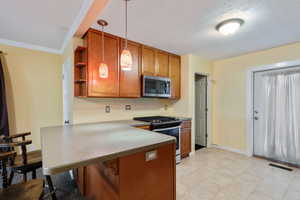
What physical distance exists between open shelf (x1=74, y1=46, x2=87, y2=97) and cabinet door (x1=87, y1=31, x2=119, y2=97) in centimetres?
10

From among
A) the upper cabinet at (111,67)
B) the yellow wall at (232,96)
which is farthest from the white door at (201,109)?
the upper cabinet at (111,67)

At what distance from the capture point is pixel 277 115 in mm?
2934

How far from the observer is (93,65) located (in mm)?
2186

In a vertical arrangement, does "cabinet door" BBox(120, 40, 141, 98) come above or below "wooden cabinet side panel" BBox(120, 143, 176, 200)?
above

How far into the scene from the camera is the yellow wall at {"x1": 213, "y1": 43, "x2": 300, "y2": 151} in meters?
3.27

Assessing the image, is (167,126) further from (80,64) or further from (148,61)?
(80,64)

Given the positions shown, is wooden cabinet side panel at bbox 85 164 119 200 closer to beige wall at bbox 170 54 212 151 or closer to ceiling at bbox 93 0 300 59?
ceiling at bbox 93 0 300 59

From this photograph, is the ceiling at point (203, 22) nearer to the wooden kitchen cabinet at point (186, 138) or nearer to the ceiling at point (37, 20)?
the ceiling at point (37, 20)

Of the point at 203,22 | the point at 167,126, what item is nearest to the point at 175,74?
the point at 167,126

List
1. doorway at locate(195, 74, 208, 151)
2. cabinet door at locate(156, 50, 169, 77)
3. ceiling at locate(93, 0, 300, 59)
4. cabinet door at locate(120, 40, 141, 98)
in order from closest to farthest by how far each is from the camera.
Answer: ceiling at locate(93, 0, 300, 59) < cabinet door at locate(120, 40, 141, 98) < cabinet door at locate(156, 50, 169, 77) < doorway at locate(195, 74, 208, 151)


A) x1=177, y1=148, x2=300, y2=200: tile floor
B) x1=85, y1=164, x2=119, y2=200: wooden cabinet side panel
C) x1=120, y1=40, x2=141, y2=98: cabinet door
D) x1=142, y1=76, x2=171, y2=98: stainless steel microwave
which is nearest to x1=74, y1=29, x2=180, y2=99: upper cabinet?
x1=120, y1=40, x2=141, y2=98: cabinet door

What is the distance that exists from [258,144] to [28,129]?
507cm

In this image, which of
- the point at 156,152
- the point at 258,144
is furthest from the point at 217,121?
the point at 156,152

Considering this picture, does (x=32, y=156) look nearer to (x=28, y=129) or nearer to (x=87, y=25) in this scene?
(x=28, y=129)
